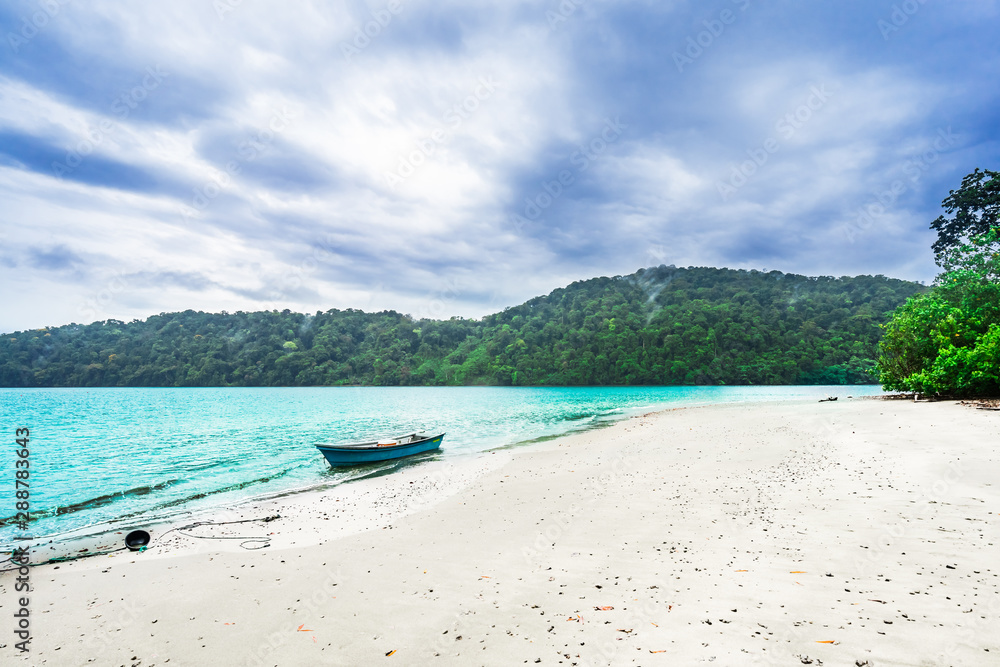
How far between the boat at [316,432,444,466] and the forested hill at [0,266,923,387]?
4884 inches

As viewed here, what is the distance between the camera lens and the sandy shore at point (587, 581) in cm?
449

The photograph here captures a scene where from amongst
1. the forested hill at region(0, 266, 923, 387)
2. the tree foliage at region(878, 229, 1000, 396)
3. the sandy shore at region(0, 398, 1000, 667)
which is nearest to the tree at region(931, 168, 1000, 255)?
the tree foliage at region(878, 229, 1000, 396)

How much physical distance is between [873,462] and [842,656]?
11298 mm

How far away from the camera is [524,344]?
163 metres

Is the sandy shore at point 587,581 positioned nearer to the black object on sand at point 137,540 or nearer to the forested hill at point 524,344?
the black object on sand at point 137,540

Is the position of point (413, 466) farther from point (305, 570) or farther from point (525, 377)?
point (525, 377)

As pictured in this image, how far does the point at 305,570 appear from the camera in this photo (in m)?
7.40

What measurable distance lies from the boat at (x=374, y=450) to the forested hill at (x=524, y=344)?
124m

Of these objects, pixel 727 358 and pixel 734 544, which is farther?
pixel 727 358

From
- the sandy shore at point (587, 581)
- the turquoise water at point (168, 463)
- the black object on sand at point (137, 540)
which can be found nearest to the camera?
the sandy shore at point (587, 581)

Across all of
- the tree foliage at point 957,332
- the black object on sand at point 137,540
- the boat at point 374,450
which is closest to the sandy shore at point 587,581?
the black object on sand at point 137,540

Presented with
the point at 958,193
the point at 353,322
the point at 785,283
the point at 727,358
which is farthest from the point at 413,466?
the point at 785,283

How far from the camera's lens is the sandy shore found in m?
4.49

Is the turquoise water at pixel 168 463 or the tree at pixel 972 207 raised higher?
the tree at pixel 972 207
